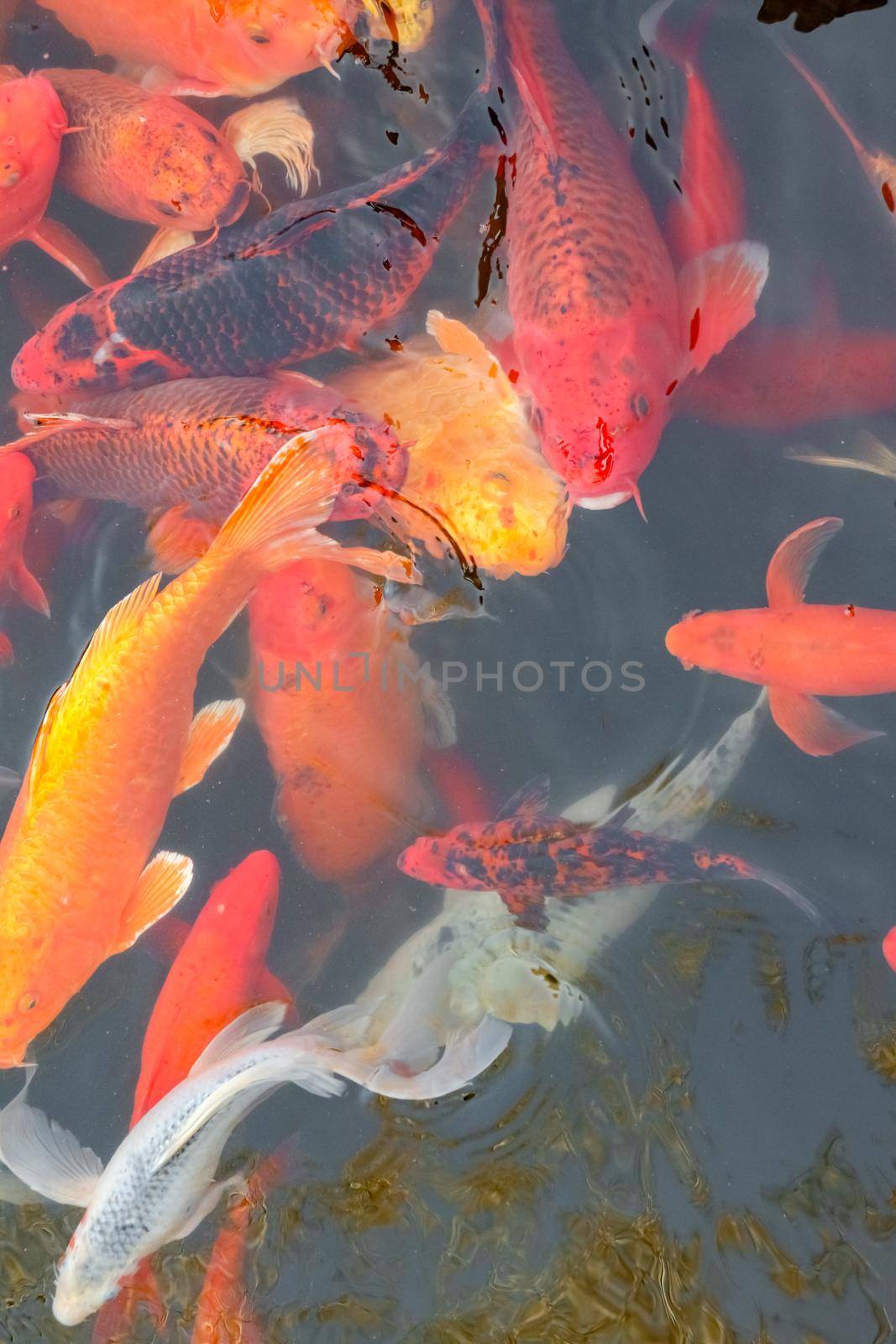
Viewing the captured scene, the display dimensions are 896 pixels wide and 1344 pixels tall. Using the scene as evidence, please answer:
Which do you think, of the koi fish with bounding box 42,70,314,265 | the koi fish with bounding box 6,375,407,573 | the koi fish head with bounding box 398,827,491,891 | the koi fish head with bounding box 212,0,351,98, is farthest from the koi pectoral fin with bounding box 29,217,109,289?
the koi fish head with bounding box 398,827,491,891

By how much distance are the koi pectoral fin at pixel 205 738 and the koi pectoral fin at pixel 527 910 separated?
3.64 feet

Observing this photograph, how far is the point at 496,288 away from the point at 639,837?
2016mm

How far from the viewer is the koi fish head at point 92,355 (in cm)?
354

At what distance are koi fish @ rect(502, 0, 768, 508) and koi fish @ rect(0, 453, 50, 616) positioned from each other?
1.86 m

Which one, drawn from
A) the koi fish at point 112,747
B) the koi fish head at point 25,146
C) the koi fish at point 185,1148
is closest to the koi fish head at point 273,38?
the koi fish head at point 25,146

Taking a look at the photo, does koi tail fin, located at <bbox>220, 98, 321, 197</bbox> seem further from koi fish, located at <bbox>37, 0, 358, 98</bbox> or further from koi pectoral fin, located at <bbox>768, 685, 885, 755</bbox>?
koi pectoral fin, located at <bbox>768, 685, 885, 755</bbox>

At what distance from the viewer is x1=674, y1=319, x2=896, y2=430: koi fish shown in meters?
3.34

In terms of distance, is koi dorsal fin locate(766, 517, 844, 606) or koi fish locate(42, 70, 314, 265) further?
koi fish locate(42, 70, 314, 265)

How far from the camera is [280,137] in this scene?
12.6 feet

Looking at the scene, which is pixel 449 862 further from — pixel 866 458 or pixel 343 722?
pixel 866 458

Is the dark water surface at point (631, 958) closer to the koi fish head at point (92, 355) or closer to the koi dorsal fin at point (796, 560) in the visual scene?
the koi dorsal fin at point (796, 560)

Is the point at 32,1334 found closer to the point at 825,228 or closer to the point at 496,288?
the point at 496,288

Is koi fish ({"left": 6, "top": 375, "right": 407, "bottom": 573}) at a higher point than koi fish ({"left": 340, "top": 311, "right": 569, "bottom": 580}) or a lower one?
higher

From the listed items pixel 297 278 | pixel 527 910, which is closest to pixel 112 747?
pixel 527 910
